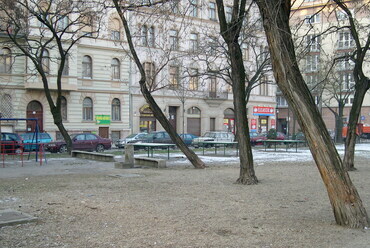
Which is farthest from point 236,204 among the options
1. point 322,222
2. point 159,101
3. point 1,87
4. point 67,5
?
point 159,101

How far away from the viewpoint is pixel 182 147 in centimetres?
1658

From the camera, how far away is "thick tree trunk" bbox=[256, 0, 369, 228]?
6.70 m

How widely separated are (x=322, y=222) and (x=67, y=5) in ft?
62.6

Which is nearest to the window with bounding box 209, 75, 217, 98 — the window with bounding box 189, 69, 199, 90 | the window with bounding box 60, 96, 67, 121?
the window with bounding box 189, 69, 199, 90

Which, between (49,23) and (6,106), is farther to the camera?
(6,106)

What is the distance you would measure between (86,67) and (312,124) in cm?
3653

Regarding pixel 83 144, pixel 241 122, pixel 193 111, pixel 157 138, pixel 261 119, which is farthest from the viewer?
pixel 261 119

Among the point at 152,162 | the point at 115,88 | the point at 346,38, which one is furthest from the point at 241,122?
the point at 115,88

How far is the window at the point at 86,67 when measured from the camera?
134 feet

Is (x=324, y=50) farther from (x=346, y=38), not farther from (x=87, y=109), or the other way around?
(x=87, y=109)

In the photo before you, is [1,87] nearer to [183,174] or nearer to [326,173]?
[183,174]

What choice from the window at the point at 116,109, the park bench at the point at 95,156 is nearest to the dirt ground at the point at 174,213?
the park bench at the point at 95,156

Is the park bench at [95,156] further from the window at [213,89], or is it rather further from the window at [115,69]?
the window at [213,89]

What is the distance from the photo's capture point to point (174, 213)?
7812mm
